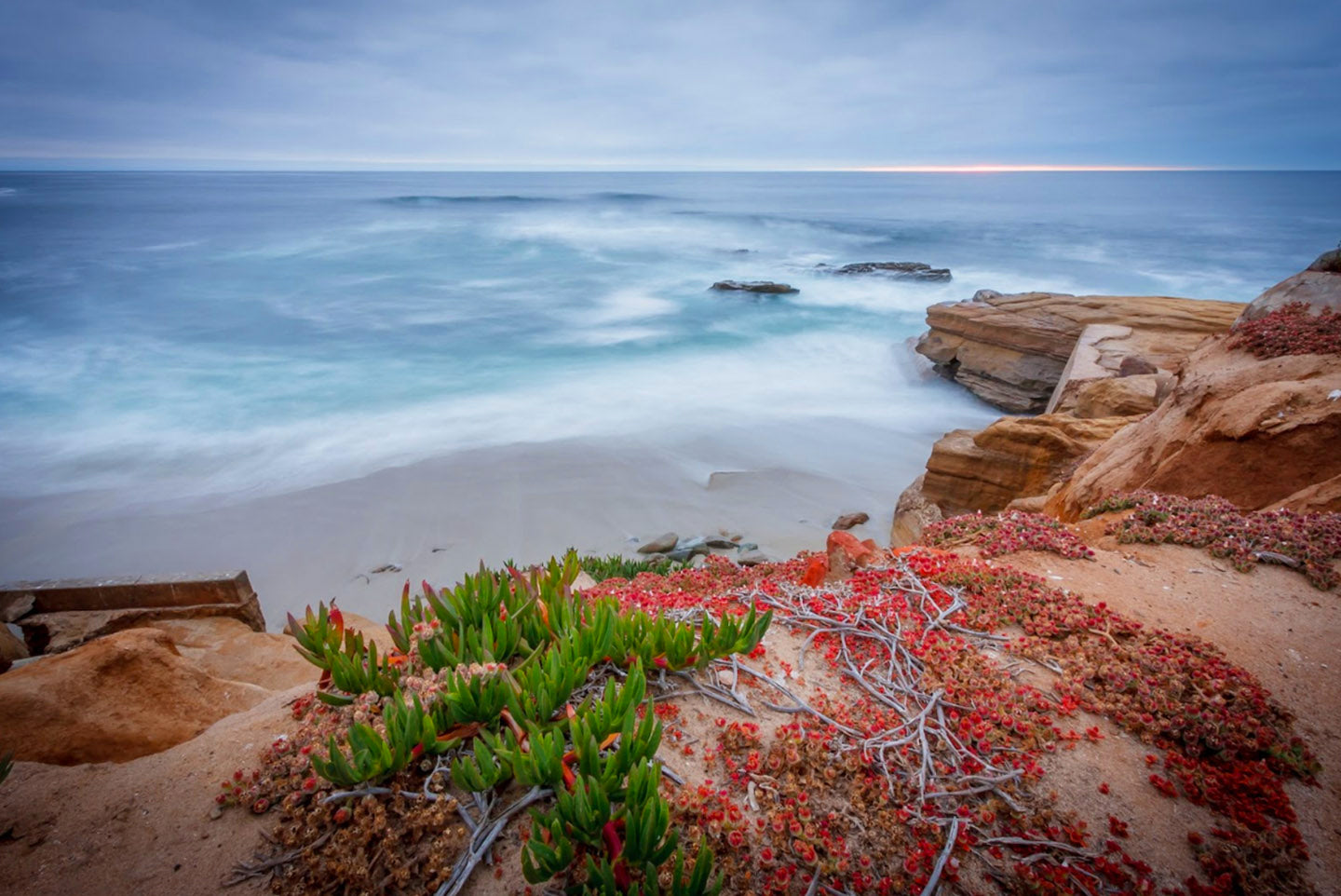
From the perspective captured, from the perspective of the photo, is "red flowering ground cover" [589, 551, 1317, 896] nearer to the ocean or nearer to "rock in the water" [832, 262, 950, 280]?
the ocean

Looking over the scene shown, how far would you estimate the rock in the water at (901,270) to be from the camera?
108 feet

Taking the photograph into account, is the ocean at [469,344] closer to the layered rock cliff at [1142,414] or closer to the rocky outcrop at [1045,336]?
the rocky outcrop at [1045,336]

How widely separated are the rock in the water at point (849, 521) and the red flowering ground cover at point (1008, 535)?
4016 millimetres

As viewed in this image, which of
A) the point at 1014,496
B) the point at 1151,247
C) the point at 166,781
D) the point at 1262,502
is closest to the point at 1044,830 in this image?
the point at 166,781

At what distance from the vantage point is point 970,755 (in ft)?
9.61

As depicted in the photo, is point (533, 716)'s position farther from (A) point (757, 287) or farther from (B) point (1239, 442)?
(A) point (757, 287)

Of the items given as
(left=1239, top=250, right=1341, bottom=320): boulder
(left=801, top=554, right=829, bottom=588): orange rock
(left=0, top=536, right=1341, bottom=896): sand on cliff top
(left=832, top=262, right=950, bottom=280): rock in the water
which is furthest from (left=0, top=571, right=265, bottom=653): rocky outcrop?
(left=832, top=262, right=950, bottom=280): rock in the water

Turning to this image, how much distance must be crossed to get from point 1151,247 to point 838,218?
2915 centimetres

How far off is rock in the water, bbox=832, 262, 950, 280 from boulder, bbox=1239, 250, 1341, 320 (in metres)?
23.7

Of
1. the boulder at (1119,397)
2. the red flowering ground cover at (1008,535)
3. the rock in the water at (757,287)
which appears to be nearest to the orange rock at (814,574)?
the red flowering ground cover at (1008,535)

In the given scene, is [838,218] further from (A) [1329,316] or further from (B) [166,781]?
(B) [166,781]

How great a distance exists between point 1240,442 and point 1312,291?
5.13m

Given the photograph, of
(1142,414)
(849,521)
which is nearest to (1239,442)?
(1142,414)

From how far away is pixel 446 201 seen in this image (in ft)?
301
